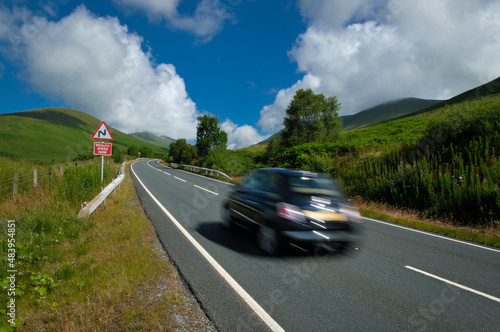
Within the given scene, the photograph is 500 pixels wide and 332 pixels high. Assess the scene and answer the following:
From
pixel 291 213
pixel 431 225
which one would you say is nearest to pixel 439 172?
pixel 431 225

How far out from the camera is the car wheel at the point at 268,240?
4.68 meters

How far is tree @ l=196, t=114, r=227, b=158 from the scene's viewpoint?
40.4m

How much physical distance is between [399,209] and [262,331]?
9.25 metres

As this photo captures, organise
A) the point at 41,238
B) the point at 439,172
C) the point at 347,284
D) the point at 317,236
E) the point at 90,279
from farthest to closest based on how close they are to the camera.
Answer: the point at 439,172 → the point at 41,238 → the point at 317,236 → the point at 347,284 → the point at 90,279

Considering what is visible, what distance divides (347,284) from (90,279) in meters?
3.73

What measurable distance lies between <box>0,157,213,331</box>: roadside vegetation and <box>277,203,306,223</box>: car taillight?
206 centimetres

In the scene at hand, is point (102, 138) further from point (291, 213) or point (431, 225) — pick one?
point (431, 225)

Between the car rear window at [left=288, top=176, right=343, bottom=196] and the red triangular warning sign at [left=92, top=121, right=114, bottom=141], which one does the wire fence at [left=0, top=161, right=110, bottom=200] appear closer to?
the red triangular warning sign at [left=92, top=121, right=114, bottom=141]

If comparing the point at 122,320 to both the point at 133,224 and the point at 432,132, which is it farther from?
the point at 432,132

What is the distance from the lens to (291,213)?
4.53 metres

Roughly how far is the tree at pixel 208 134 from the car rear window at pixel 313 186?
3564 cm

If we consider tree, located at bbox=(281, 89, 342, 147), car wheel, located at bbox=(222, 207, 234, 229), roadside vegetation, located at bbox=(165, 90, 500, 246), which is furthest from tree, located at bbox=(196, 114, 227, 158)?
car wheel, located at bbox=(222, 207, 234, 229)

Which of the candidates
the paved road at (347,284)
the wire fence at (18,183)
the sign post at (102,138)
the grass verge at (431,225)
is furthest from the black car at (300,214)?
the wire fence at (18,183)

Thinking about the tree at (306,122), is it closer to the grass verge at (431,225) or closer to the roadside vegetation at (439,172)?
the roadside vegetation at (439,172)
